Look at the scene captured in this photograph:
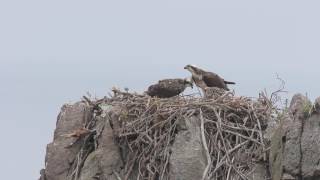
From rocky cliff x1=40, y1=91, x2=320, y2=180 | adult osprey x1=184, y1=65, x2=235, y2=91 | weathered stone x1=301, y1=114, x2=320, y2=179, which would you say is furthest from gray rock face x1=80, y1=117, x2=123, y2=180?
weathered stone x1=301, y1=114, x2=320, y2=179

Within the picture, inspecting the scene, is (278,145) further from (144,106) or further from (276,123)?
(144,106)

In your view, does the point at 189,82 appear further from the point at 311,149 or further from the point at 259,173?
the point at 311,149

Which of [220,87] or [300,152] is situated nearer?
[300,152]

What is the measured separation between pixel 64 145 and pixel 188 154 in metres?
3.35

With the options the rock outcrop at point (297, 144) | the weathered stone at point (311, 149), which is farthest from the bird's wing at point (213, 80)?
the weathered stone at point (311, 149)

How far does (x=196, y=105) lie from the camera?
65.9 ft

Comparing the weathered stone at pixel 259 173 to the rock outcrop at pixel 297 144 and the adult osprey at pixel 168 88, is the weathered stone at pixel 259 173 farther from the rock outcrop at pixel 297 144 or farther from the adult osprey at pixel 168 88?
the adult osprey at pixel 168 88

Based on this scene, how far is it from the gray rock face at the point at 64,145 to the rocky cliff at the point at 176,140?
2 cm

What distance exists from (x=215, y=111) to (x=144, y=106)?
1516 mm

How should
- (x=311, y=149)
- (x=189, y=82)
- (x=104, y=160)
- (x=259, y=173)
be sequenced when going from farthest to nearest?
1. (x=189, y=82)
2. (x=104, y=160)
3. (x=259, y=173)
4. (x=311, y=149)

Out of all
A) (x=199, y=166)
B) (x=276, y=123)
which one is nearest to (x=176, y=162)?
(x=199, y=166)

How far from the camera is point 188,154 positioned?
19.4 m

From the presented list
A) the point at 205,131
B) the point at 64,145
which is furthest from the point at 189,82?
the point at 64,145

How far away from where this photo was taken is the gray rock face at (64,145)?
21188 millimetres
